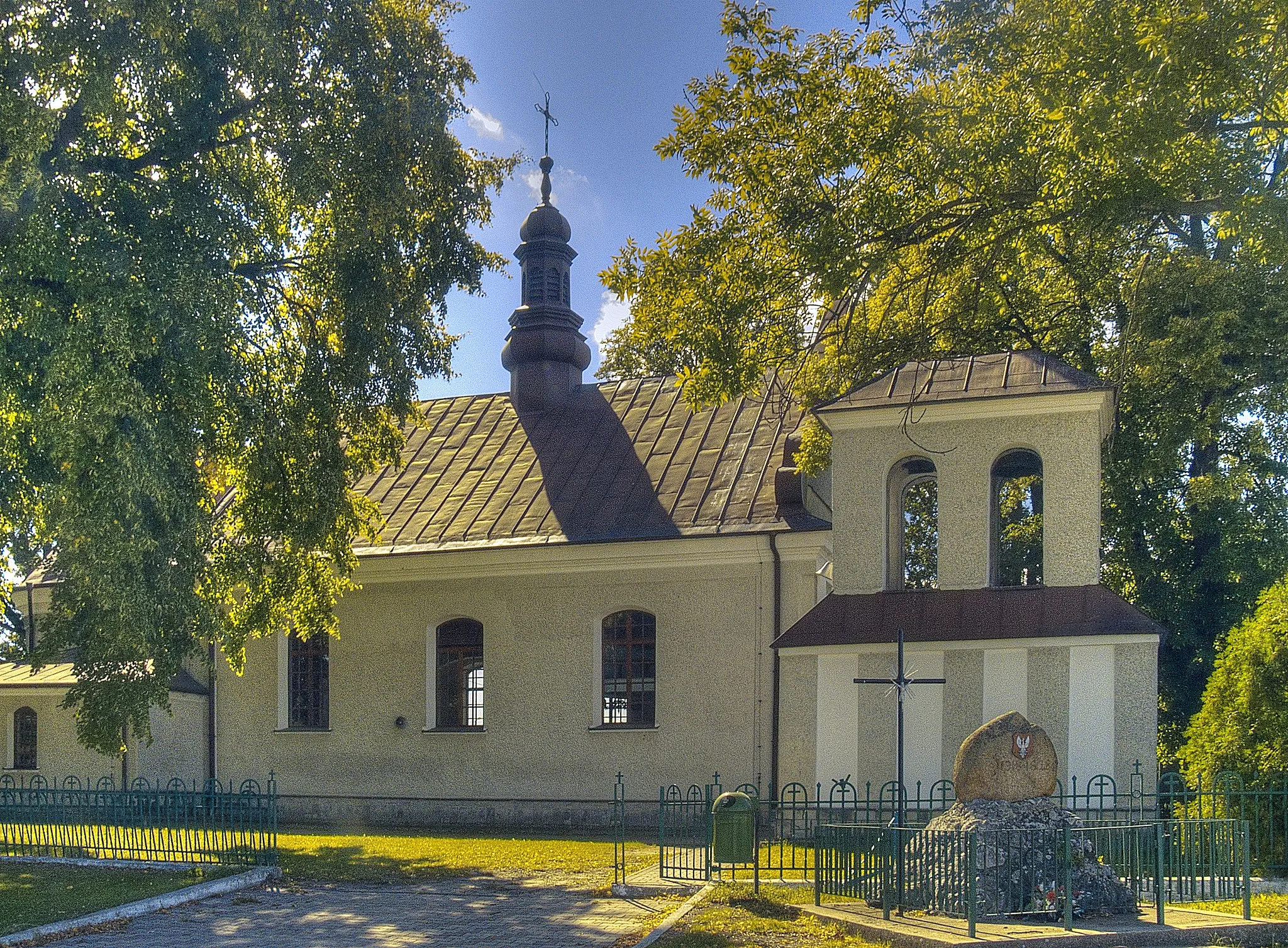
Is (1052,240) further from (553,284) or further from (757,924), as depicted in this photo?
(757,924)

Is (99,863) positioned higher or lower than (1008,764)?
lower

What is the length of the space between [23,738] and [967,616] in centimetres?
1760

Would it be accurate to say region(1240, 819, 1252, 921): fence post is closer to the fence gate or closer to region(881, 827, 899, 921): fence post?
region(881, 827, 899, 921): fence post

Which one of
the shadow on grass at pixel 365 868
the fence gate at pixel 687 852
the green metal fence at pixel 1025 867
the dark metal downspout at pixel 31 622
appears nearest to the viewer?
the green metal fence at pixel 1025 867

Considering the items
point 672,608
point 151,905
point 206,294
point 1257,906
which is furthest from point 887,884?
point 672,608

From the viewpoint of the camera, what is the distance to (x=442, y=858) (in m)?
15.2

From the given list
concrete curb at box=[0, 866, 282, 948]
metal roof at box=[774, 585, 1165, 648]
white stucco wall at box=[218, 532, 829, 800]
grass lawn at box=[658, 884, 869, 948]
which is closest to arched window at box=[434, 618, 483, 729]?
white stucco wall at box=[218, 532, 829, 800]

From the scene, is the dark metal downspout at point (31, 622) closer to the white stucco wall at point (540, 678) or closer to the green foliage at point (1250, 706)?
the white stucco wall at point (540, 678)

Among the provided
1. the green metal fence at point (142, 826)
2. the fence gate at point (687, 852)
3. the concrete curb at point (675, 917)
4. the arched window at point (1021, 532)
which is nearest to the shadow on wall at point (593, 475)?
the arched window at point (1021, 532)

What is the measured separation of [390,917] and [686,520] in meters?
9.31

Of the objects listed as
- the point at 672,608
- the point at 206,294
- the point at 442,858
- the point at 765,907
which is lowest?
the point at 442,858

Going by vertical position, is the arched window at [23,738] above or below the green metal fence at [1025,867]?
below

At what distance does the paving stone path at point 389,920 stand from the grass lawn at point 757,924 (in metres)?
0.60

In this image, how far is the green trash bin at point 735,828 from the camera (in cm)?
1166
